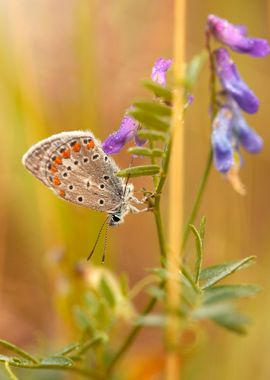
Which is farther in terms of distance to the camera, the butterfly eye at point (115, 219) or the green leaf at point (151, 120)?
the butterfly eye at point (115, 219)

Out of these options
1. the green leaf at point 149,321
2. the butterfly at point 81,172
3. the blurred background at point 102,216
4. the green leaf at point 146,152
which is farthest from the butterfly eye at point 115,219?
the blurred background at point 102,216

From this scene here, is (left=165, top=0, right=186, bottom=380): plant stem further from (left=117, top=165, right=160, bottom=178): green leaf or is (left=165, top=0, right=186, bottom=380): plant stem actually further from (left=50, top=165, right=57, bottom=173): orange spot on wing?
(left=50, top=165, right=57, bottom=173): orange spot on wing

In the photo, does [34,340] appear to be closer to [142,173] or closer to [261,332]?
[261,332]

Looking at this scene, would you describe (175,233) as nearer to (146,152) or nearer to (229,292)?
(229,292)

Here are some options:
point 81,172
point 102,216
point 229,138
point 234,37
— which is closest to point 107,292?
point 81,172

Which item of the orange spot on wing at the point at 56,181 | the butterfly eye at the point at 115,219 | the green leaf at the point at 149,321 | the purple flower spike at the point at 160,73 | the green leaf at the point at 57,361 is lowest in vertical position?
the green leaf at the point at 57,361

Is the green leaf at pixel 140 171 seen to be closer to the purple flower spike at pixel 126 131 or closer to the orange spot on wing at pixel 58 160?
the purple flower spike at pixel 126 131

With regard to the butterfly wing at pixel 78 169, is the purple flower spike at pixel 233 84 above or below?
above
